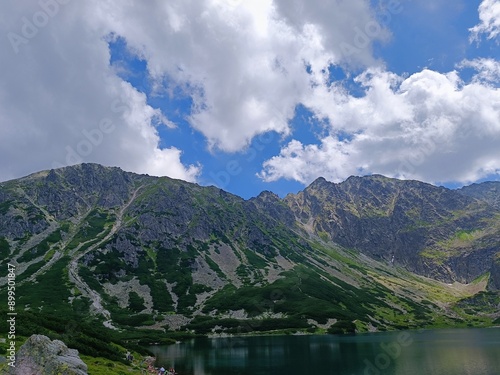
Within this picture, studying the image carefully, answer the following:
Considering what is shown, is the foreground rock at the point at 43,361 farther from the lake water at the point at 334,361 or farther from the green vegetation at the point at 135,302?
the green vegetation at the point at 135,302

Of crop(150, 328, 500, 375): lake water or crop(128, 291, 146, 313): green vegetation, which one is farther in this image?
crop(128, 291, 146, 313): green vegetation

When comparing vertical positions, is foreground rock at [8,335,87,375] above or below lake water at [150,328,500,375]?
above

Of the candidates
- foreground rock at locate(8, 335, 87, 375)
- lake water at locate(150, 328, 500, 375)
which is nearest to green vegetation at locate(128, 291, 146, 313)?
lake water at locate(150, 328, 500, 375)

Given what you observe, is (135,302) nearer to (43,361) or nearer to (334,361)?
(334,361)

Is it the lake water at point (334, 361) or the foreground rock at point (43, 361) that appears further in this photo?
the lake water at point (334, 361)

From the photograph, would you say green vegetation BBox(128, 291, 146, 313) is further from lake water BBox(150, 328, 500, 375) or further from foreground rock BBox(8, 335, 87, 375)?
foreground rock BBox(8, 335, 87, 375)

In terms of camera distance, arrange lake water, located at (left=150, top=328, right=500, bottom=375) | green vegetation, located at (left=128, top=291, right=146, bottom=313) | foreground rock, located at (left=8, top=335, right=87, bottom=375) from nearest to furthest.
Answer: foreground rock, located at (left=8, top=335, right=87, bottom=375)
lake water, located at (left=150, top=328, right=500, bottom=375)
green vegetation, located at (left=128, top=291, right=146, bottom=313)

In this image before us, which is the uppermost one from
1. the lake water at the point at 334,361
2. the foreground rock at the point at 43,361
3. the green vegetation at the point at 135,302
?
the green vegetation at the point at 135,302

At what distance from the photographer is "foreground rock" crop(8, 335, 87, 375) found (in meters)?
33.1

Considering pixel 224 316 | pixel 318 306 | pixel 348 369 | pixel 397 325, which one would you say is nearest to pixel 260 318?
pixel 224 316

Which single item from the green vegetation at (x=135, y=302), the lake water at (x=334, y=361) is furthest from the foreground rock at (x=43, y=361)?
the green vegetation at (x=135, y=302)

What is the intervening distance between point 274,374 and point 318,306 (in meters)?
132

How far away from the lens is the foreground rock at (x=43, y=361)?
33.1m

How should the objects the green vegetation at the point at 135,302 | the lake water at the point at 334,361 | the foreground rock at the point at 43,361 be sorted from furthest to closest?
the green vegetation at the point at 135,302 → the lake water at the point at 334,361 → the foreground rock at the point at 43,361
